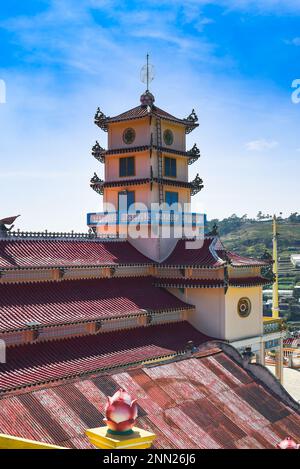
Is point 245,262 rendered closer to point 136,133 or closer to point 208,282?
point 208,282

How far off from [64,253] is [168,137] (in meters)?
11.3

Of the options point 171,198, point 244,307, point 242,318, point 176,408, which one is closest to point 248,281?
point 244,307

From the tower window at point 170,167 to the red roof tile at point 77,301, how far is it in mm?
7494

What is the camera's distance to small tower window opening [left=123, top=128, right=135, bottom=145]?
3216cm

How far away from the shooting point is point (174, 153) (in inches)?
1273

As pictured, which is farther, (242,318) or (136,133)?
(136,133)

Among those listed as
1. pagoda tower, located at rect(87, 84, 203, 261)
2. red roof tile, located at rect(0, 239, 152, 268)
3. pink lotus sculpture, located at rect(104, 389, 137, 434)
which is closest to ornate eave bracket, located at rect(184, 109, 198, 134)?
pagoda tower, located at rect(87, 84, 203, 261)

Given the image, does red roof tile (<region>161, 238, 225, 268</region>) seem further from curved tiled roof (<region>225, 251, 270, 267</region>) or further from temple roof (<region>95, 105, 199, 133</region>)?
temple roof (<region>95, 105, 199, 133</region>)

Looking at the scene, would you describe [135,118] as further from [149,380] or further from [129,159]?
[149,380]

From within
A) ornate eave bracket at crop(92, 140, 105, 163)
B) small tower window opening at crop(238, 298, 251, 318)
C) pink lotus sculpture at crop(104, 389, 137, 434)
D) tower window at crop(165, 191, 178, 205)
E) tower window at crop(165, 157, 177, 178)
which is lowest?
small tower window opening at crop(238, 298, 251, 318)

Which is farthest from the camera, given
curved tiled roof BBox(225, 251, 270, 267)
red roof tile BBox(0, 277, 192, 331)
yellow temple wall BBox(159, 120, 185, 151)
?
yellow temple wall BBox(159, 120, 185, 151)

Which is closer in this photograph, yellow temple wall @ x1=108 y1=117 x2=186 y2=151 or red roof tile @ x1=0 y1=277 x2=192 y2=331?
red roof tile @ x1=0 y1=277 x2=192 y2=331

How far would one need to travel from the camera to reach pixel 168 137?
107 feet

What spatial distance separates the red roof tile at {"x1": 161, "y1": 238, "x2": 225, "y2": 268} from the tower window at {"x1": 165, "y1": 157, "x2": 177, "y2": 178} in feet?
14.7
